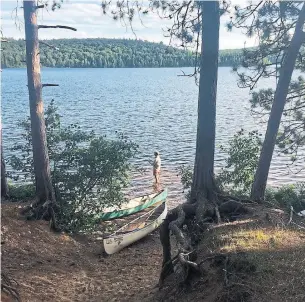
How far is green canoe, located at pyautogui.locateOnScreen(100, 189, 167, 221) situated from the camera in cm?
1305

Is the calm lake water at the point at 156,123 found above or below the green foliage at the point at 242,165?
below

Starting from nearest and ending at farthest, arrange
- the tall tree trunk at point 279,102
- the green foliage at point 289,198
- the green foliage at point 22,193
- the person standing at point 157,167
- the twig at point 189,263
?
1. the twig at point 189,263
2. the tall tree trunk at point 279,102
3. the green foliage at point 22,193
4. the green foliage at point 289,198
5. the person standing at point 157,167

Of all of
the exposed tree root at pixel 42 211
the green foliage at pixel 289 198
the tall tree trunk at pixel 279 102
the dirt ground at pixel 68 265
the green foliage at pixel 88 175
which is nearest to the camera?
Result: the dirt ground at pixel 68 265

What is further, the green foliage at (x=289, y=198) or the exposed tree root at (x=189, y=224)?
the green foliage at (x=289, y=198)

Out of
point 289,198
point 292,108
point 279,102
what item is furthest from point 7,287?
point 292,108

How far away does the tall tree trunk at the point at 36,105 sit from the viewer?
1038 centimetres

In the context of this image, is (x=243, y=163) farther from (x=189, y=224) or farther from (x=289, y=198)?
(x=189, y=224)

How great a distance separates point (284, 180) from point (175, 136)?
11.3 meters

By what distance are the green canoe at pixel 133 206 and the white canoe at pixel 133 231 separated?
0.62 meters

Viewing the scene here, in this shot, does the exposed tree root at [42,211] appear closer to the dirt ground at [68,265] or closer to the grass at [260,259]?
the dirt ground at [68,265]

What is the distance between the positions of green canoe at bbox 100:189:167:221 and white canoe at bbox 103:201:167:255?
62cm

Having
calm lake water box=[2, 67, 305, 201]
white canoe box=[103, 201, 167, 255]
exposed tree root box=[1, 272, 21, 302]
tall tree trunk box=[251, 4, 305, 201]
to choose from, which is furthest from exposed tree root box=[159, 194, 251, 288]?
calm lake water box=[2, 67, 305, 201]

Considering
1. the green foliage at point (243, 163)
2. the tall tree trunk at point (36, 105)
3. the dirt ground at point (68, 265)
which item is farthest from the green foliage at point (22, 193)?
the green foliage at point (243, 163)

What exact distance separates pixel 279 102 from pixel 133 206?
598cm
